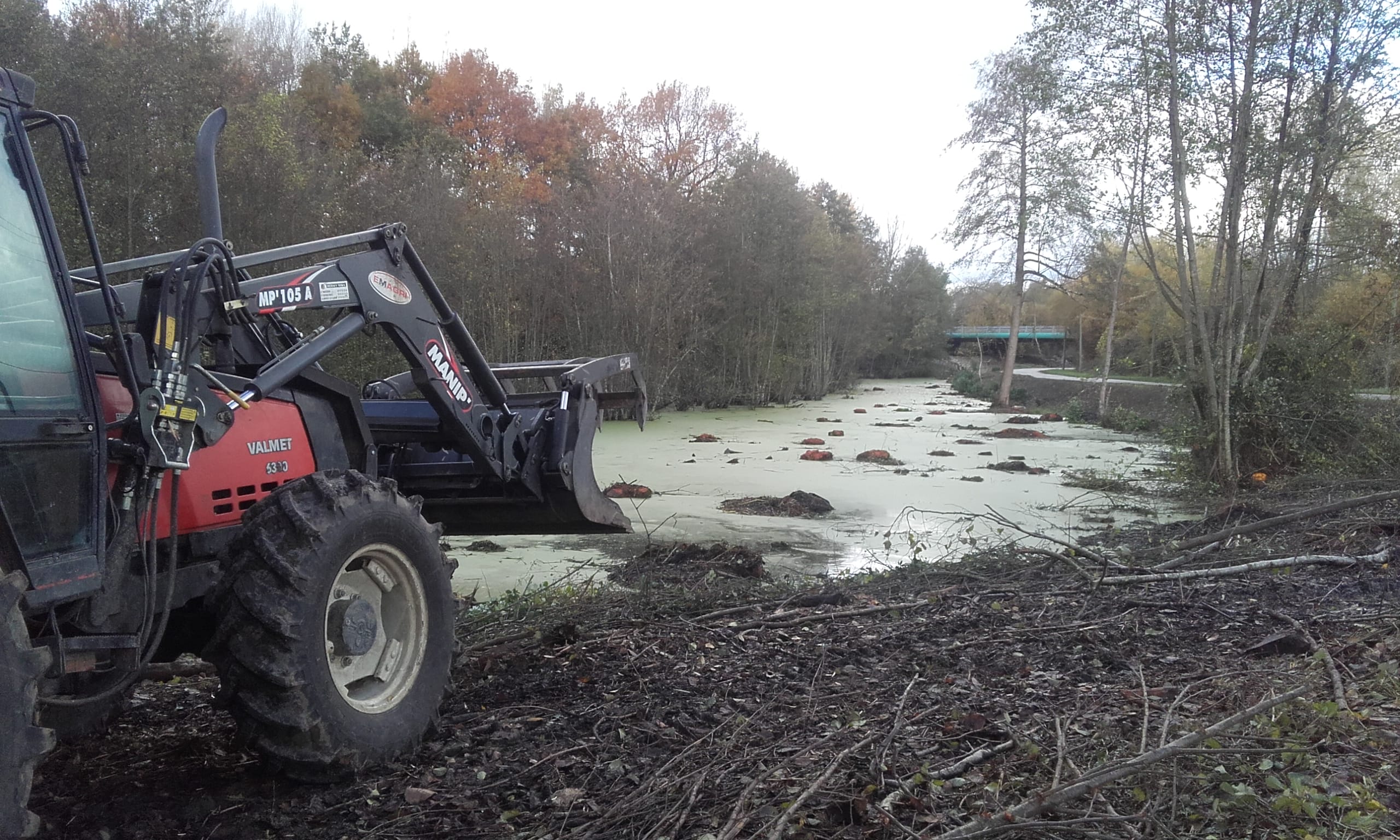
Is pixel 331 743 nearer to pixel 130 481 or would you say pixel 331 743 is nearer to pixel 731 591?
pixel 130 481

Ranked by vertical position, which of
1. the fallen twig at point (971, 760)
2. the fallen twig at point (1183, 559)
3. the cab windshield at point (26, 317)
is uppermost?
the cab windshield at point (26, 317)

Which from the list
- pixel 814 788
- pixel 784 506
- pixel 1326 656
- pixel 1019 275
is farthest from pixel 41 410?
pixel 1019 275

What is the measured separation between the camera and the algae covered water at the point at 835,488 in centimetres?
709

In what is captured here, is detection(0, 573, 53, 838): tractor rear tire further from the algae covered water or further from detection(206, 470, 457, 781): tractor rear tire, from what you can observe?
the algae covered water

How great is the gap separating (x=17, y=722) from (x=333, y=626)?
95 cm

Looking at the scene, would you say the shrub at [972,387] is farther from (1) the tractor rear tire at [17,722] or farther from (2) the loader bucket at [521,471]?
(1) the tractor rear tire at [17,722]

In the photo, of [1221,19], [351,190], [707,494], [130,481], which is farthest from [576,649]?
[351,190]

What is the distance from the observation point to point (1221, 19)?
936 centimetres

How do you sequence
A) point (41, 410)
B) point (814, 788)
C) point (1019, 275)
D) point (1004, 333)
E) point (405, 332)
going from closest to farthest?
1. point (41, 410)
2. point (814, 788)
3. point (405, 332)
4. point (1019, 275)
5. point (1004, 333)

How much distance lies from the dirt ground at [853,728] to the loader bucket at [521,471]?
1.47ft

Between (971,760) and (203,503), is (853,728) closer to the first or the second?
(971,760)

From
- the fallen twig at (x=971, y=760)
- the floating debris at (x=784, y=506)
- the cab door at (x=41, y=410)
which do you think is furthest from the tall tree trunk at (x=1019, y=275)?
the cab door at (x=41, y=410)

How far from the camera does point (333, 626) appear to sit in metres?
2.78

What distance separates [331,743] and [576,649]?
1.46 m
